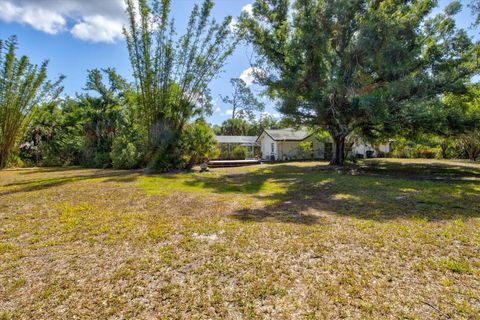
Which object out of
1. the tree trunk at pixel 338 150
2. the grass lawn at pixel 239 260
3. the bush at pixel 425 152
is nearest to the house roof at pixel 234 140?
the tree trunk at pixel 338 150

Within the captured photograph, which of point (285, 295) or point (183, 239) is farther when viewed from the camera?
point (183, 239)

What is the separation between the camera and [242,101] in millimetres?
37688

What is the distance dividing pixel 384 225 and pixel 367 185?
4.58 meters

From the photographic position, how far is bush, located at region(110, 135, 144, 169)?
571 inches

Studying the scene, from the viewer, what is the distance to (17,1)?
827cm

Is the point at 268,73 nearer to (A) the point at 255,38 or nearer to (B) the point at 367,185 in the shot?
(A) the point at 255,38

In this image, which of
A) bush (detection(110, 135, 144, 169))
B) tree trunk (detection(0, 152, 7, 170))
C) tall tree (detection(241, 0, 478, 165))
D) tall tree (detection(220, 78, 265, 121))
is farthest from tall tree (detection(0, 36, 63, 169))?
tall tree (detection(220, 78, 265, 121))

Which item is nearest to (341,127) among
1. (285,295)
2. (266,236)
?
(266,236)

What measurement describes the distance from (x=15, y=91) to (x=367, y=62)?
18.5m

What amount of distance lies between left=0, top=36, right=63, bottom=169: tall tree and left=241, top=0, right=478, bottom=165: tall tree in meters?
12.1

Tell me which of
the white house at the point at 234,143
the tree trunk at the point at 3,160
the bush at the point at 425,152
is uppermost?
the white house at the point at 234,143

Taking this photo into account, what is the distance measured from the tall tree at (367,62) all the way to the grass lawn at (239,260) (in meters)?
7.43

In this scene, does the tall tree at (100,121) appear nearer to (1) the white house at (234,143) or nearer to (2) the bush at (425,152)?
(1) the white house at (234,143)

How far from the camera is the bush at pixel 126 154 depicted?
14.5 meters
